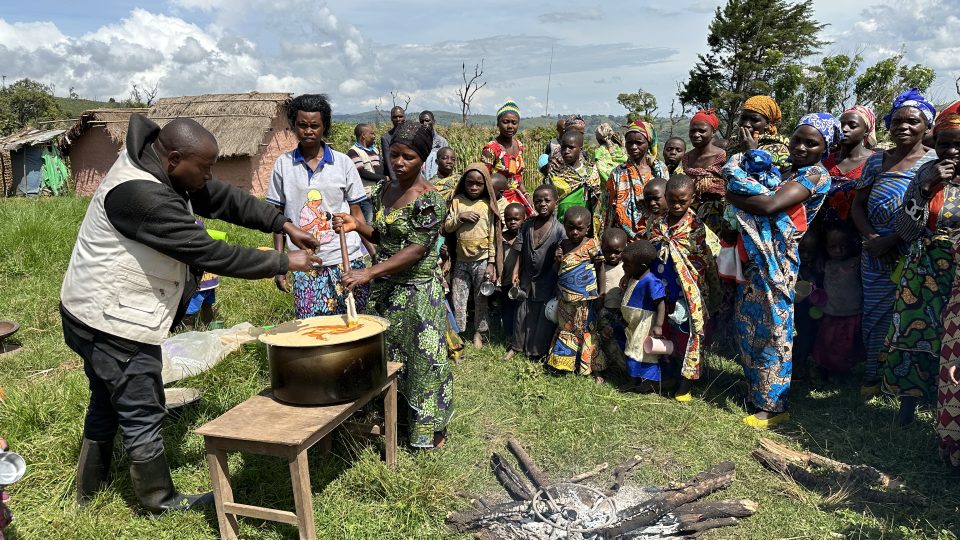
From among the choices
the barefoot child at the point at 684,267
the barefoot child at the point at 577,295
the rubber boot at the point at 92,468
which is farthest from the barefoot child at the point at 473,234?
the rubber boot at the point at 92,468

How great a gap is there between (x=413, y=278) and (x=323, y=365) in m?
0.87

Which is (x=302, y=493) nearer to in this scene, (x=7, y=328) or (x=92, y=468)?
(x=92, y=468)

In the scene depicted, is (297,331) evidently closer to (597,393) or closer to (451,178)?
(597,393)

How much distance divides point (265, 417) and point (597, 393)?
8.83 ft

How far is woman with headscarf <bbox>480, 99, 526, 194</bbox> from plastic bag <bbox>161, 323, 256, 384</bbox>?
9.36 ft

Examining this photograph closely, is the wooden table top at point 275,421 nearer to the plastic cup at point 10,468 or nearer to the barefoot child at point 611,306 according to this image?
the plastic cup at point 10,468

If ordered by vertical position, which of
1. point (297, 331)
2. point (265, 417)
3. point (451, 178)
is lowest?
point (265, 417)

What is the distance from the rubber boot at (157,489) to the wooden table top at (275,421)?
1.30ft

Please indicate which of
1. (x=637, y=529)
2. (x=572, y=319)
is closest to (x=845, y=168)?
(x=572, y=319)

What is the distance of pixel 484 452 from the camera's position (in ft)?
12.4

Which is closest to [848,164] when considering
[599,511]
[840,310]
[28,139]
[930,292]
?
[840,310]

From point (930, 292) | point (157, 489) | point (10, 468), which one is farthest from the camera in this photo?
point (930, 292)

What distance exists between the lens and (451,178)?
5.99 m

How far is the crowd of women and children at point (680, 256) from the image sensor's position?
3.44 m
